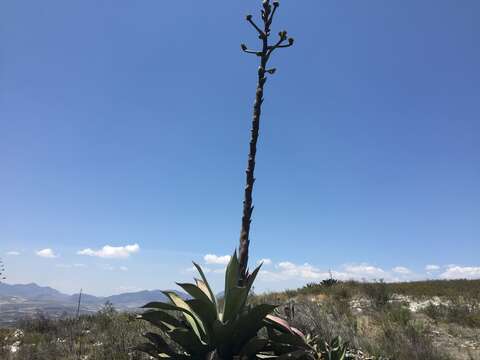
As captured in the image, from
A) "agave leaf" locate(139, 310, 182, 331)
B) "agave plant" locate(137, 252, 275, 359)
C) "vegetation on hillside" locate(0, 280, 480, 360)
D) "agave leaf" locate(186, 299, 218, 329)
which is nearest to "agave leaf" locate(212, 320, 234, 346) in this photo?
"agave plant" locate(137, 252, 275, 359)

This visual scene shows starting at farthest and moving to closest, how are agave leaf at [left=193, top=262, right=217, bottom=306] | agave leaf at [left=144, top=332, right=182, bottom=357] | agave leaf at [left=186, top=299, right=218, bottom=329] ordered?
agave leaf at [left=193, top=262, right=217, bottom=306], agave leaf at [left=144, top=332, right=182, bottom=357], agave leaf at [left=186, top=299, right=218, bottom=329]

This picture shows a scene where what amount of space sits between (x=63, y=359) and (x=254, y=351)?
4647 mm

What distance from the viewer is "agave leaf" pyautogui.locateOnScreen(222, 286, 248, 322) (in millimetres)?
4387

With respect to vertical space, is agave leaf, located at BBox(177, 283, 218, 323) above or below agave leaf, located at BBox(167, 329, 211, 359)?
above

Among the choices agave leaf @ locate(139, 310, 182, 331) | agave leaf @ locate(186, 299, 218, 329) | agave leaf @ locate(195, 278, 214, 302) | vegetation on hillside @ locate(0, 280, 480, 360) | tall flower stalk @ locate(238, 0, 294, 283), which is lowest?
vegetation on hillside @ locate(0, 280, 480, 360)

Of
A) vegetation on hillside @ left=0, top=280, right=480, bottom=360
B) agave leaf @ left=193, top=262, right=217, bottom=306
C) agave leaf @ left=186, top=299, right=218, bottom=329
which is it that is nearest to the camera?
agave leaf @ left=186, top=299, right=218, bottom=329

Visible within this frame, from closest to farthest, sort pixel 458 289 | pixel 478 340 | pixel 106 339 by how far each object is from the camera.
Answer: pixel 106 339 < pixel 478 340 < pixel 458 289

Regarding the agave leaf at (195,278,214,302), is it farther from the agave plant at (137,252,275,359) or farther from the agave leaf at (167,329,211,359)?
the agave leaf at (167,329,211,359)

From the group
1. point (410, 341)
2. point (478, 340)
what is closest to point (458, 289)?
point (478, 340)

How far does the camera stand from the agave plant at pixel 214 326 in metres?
4.20

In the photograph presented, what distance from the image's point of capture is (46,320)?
12055mm

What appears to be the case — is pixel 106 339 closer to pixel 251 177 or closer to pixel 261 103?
pixel 251 177

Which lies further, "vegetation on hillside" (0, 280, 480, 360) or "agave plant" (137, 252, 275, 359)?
"vegetation on hillside" (0, 280, 480, 360)

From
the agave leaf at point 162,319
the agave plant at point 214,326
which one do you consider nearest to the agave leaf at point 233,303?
the agave plant at point 214,326
